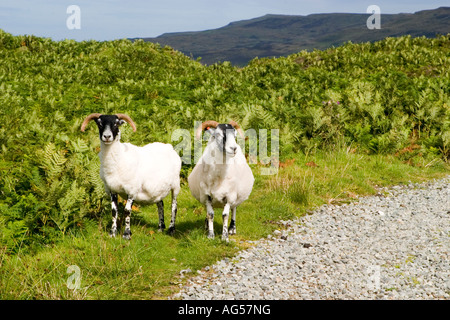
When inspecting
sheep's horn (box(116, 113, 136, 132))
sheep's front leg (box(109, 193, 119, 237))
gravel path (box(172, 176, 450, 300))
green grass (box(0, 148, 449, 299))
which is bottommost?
gravel path (box(172, 176, 450, 300))

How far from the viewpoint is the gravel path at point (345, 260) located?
259 inches

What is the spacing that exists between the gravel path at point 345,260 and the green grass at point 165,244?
15.4 inches

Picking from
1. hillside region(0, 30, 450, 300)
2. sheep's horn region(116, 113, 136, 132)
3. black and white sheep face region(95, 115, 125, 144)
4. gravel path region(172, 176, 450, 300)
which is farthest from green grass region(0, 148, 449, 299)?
sheep's horn region(116, 113, 136, 132)

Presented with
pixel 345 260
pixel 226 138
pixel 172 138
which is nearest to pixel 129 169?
pixel 226 138

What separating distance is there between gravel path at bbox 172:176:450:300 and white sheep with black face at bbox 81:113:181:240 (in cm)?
207

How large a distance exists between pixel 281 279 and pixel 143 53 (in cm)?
2905

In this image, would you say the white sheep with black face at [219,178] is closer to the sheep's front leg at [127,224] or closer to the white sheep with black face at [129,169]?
the white sheep with black face at [129,169]

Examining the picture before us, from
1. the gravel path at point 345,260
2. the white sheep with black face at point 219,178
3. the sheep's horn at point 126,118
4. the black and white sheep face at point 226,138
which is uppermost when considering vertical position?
the sheep's horn at point 126,118

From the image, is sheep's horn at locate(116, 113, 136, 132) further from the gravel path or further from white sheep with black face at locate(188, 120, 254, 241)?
the gravel path

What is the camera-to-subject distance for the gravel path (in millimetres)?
6570

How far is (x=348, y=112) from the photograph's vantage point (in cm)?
1775

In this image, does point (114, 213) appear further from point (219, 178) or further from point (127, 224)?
point (219, 178)

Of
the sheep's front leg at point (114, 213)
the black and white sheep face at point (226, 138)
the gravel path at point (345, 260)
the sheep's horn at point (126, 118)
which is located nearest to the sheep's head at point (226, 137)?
the black and white sheep face at point (226, 138)

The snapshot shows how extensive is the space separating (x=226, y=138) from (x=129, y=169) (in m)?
1.95
